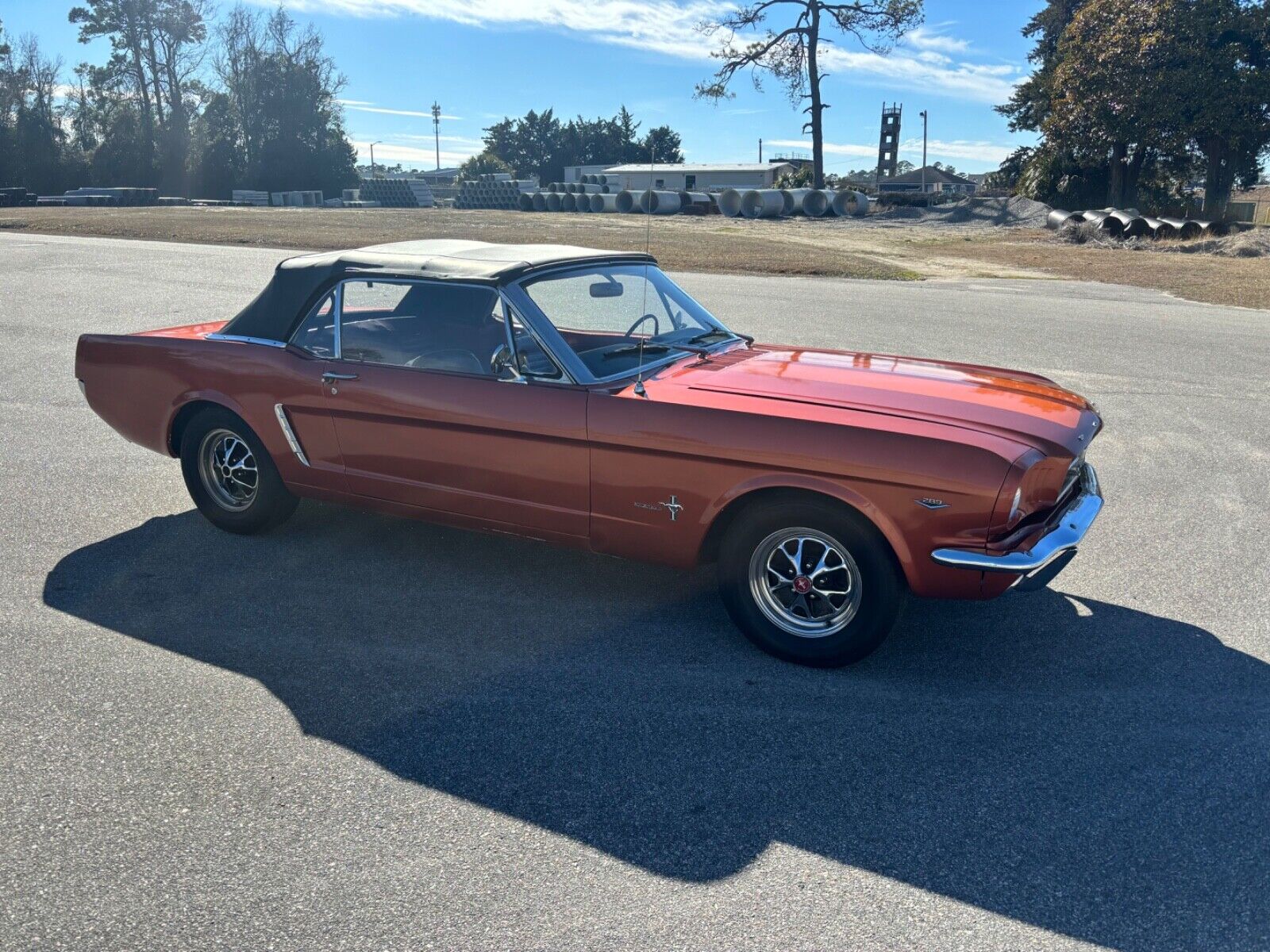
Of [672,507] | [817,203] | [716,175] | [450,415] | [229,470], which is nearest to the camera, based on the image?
[672,507]

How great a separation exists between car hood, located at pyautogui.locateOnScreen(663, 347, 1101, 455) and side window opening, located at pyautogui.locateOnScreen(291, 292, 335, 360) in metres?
1.68

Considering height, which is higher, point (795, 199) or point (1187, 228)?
point (795, 199)

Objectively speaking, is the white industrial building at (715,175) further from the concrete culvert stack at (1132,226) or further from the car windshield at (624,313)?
the car windshield at (624,313)

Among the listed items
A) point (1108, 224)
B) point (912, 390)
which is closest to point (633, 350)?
point (912, 390)

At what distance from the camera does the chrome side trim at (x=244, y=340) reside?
5.04 metres

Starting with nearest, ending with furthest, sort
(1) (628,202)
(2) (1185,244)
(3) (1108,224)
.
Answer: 1. (2) (1185,244)
2. (3) (1108,224)
3. (1) (628,202)

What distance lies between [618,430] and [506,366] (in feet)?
2.06

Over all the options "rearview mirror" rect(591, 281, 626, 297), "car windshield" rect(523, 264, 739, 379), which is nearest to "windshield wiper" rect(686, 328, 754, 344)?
"car windshield" rect(523, 264, 739, 379)

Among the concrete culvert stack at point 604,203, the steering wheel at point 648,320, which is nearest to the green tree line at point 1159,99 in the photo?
the concrete culvert stack at point 604,203

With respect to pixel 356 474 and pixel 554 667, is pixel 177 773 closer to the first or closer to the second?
pixel 554 667

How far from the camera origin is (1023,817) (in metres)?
3.03

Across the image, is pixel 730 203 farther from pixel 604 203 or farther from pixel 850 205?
pixel 604 203

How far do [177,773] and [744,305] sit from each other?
1249cm

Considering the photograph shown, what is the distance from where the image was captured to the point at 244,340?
16.8ft
